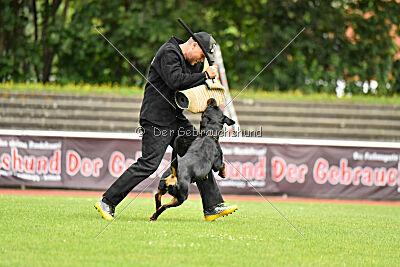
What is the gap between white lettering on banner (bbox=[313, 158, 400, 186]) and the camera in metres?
12.9

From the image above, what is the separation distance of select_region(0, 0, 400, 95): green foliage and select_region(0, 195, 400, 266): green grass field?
496 inches

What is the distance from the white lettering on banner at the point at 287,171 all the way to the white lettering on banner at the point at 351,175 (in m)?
0.25

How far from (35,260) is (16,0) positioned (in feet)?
54.7

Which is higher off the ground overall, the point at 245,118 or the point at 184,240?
the point at 245,118

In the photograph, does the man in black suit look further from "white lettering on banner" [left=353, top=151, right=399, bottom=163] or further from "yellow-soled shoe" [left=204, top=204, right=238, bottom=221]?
"white lettering on banner" [left=353, top=151, right=399, bottom=163]

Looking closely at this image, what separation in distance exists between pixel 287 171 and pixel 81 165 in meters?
3.98

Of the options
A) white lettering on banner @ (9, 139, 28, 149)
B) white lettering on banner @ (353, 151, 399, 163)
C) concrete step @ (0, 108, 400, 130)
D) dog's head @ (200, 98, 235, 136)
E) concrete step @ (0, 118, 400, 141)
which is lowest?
white lettering on banner @ (353, 151, 399, 163)

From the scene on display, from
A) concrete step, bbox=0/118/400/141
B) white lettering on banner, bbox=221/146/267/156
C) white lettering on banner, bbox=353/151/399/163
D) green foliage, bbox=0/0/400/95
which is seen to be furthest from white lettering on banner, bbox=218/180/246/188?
green foliage, bbox=0/0/400/95

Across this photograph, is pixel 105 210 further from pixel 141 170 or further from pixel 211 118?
pixel 211 118

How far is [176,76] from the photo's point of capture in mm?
6473

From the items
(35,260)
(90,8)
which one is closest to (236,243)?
(35,260)

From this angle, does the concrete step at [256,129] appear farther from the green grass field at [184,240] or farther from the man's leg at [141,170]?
the man's leg at [141,170]

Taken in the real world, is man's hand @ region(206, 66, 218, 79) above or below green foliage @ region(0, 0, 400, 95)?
below

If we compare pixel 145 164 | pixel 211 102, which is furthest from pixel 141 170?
pixel 211 102
